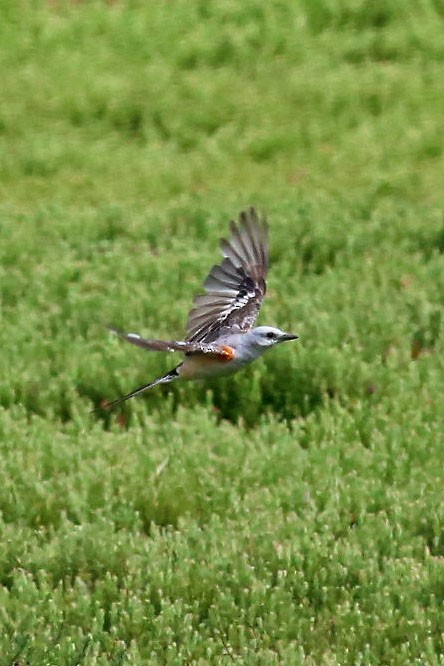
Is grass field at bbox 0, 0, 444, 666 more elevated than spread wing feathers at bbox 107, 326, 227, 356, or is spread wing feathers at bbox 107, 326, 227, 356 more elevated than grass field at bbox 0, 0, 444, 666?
spread wing feathers at bbox 107, 326, 227, 356

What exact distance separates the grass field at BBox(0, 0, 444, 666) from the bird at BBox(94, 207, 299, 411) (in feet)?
3.17

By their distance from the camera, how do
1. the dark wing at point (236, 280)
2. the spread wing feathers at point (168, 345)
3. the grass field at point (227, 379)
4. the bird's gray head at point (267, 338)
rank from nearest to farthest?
the spread wing feathers at point (168, 345)
the bird's gray head at point (267, 338)
the grass field at point (227, 379)
the dark wing at point (236, 280)

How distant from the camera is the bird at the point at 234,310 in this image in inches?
267

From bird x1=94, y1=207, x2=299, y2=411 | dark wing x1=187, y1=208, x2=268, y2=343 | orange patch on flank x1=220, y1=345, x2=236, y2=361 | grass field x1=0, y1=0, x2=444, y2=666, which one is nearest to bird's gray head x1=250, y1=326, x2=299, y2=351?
bird x1=94, y1=207, x2=299, y2=411

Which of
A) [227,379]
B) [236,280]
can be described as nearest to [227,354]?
[236,280]

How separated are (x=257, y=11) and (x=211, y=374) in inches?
590

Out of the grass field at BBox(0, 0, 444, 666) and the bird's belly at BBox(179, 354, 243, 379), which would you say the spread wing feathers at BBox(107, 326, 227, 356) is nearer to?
the bird's belly at BBox(179, 354, 243, 379)

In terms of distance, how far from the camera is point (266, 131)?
698 inches

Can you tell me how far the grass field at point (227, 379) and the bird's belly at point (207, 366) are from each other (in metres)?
1.20

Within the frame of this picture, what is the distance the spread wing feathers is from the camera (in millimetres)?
5582

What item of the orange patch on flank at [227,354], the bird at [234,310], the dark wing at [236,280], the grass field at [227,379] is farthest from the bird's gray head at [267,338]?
the grass field at [227,379]

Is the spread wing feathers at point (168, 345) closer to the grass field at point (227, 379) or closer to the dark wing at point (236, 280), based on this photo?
the dark wing at point (236, 280)

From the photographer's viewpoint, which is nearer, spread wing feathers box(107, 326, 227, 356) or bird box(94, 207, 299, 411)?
spread wing feathers box(107, 326, 227, 356)

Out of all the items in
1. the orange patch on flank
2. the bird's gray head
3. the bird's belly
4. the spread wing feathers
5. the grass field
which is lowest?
the grass field
